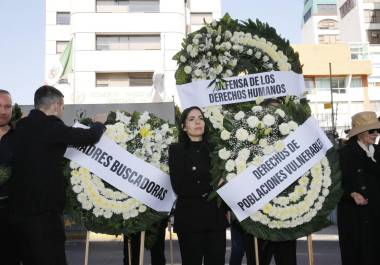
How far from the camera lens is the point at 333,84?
49.1 m

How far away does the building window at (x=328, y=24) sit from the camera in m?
78.2

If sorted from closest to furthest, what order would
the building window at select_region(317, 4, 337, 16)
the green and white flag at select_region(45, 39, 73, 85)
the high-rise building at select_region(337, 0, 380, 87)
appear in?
1. the green and white flag at select_region(45, 39, 73, 85)
2. the high-rise building at select_region(337, 0, 380, 87)
3. the building window at select_region(317, 4, 337, 16)

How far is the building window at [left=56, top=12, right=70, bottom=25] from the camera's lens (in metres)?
46.1

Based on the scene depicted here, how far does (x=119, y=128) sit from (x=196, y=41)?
1257 mm

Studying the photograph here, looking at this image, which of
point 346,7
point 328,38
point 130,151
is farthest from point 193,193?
point 328,38

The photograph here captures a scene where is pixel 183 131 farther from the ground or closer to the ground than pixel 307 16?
closer to the ground

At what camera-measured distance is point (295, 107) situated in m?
5.44

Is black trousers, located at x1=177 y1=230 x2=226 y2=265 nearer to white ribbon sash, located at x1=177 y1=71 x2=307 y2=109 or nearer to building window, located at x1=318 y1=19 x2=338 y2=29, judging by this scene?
white ribbon sash, located at x1=177 y1=71 x2=307 y2=109

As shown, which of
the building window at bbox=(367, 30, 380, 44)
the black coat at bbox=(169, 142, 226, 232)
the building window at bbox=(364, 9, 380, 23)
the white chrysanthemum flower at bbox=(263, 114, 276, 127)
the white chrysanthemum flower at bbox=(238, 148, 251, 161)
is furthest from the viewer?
the building window at bbox=(364, 9, 380, 23)

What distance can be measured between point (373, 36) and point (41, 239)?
196 ft

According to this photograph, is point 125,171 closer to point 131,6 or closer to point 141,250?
point 141,250

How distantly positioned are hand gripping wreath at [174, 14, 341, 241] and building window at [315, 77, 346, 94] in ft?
147

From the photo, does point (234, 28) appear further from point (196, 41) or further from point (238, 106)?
point (238, 106)

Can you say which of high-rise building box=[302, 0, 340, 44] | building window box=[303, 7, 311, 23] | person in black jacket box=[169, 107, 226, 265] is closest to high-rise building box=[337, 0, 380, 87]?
high-rise building box=[302, 0, 340, 44]
